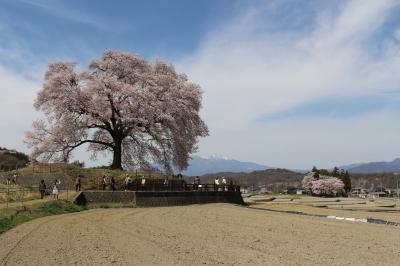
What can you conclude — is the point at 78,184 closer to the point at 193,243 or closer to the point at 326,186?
the point at 193,243

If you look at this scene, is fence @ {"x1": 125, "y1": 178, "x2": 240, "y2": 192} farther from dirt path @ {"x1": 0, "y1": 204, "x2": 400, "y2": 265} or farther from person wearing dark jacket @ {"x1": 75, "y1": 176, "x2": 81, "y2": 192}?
dirt path @ {"x1": 0, "y1": 204, "x2": 400, "y2": 265}

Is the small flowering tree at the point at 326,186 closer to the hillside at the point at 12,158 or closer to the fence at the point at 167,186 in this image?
the fence at the point at 167,186

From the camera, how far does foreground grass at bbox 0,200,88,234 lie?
71.8 feet

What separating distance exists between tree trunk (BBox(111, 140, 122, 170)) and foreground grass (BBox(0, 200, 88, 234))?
1342 centimetres

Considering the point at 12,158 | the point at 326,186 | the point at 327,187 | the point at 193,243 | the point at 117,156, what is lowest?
the point at 193,243

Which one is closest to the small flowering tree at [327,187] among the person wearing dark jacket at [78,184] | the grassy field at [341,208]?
the grassy field at [341,208]

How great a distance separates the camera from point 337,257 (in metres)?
13.9

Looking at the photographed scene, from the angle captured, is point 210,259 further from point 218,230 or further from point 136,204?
point 136,204

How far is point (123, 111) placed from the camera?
4591cm

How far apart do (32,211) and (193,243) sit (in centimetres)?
1372

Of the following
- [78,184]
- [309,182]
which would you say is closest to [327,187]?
[309,182]

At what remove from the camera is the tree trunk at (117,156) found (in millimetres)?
46000

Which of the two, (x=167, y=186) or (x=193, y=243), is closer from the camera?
(x=193, y=243)

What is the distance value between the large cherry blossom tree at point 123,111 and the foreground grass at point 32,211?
570 inches
